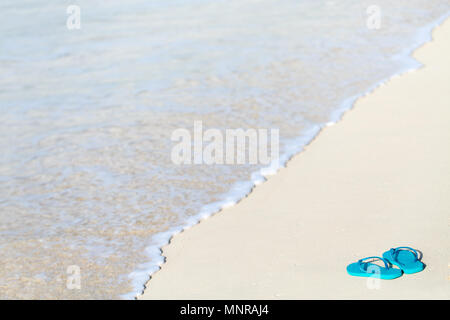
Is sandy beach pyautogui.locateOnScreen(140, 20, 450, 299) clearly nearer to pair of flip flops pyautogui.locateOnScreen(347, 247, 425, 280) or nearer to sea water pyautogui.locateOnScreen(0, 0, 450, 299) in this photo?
pair of flip flops pyautogui.locateOnScreen(347, 247, 425, 280)

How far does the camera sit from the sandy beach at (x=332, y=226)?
11.2 ft

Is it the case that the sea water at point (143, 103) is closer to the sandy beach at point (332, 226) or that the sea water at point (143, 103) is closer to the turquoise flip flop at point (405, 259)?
the sandy beach at point (332, 226)

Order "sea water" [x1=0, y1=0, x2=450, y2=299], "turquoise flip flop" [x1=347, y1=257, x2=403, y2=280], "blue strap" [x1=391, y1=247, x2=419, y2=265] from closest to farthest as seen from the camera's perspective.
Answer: "turquoise flip flop" [x1=347, y1=257, x2=403, y2=280] < "blue strap" [x1=391, y1=247, x2=419, y2=265] < "sea water" [x1=0, y1=0, x2=450, y2=299]

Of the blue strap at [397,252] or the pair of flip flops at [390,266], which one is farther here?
the blue strap at [397,252]

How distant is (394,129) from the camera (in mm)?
5480

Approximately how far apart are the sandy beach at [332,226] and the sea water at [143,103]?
210mm

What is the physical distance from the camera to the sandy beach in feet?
11.2

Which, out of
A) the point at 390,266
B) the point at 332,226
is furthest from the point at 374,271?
the point at 332,226

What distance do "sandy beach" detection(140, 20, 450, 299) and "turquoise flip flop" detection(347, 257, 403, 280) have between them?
0.04 m

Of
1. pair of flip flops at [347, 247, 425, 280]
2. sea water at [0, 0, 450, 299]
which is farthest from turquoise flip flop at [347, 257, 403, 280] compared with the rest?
sea water at [0, 0, 450, 299]

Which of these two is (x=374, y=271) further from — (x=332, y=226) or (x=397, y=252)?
(x=332, y=226)

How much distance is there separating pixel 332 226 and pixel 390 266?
0.58m

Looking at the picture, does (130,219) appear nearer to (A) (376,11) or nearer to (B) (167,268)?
(B) (167,268)

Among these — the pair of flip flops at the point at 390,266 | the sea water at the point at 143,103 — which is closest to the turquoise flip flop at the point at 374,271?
the pair of flip flops at the point at 390,266
